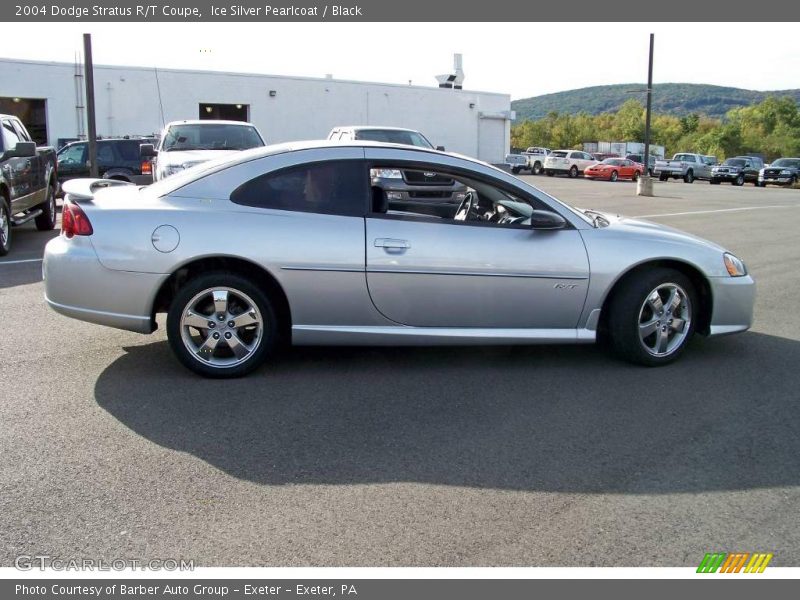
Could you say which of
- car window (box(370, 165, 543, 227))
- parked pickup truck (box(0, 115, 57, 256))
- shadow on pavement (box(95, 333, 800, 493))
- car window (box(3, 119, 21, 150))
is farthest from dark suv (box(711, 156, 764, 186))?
shadow on pavement (box(95, 333, 800, 493))

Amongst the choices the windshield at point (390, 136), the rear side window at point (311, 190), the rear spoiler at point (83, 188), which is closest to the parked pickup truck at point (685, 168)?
the windshield at point (390, 136)

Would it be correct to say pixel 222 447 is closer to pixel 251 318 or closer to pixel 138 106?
pixel 251 318

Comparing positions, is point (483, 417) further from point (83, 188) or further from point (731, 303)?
point (83, 188)

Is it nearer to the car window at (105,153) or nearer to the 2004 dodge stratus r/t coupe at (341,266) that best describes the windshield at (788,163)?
the car window at (105,153)

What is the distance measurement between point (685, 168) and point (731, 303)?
43.5 meters

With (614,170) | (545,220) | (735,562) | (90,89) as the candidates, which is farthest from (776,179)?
(735,562)

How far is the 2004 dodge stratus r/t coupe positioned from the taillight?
0.01 metres

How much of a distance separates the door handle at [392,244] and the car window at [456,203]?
0.21 m

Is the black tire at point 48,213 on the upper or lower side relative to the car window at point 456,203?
lower

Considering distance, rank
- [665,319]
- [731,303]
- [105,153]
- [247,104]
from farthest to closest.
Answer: [247,104] → [105,153] → [731,303] → [665,319]

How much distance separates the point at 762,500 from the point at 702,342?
2968 millimetres

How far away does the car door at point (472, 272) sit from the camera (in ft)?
17.6

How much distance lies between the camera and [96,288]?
206 inches

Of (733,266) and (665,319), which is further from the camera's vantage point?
(733,266)
